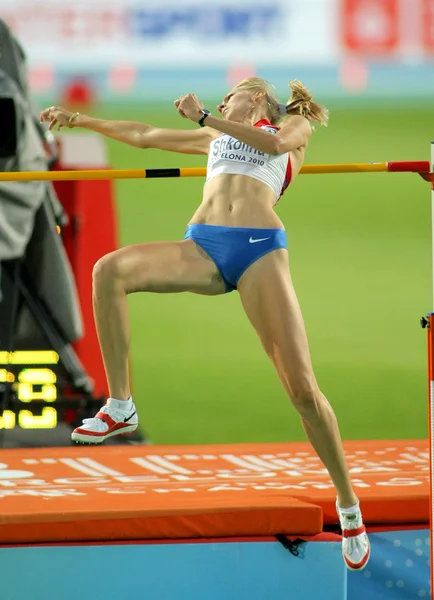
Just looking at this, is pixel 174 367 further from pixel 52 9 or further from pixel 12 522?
pixel 52 9

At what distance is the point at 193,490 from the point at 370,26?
1202 centimetres

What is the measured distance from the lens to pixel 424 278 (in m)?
11.2

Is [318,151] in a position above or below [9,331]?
above

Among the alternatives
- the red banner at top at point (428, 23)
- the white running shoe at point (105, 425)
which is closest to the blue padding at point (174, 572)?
the white running shoe at point (105, 425)

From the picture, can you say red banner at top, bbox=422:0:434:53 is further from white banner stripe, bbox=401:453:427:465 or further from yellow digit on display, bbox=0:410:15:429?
white banner stripe, bbox=401:453:427:465

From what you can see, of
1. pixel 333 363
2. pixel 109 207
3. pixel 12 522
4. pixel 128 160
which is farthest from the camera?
pixel 128 160

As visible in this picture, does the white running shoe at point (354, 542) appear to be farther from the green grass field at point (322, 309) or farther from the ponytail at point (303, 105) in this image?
the green grass field at point (322, 309)

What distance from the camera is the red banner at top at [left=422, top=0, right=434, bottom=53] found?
1434 cm

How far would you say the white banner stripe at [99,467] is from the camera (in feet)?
13.9

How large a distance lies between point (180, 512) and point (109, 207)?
272 centimetres

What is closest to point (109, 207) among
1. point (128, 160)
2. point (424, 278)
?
point (424, 278)

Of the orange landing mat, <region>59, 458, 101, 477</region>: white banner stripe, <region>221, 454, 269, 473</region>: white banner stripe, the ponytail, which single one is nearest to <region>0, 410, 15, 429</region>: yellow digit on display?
the orange landing mat

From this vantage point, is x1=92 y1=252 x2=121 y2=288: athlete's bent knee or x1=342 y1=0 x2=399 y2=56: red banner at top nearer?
x1=92 y1=252 x2=121 y2=288: athlete's bent knee

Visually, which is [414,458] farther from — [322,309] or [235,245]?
[322,309]
